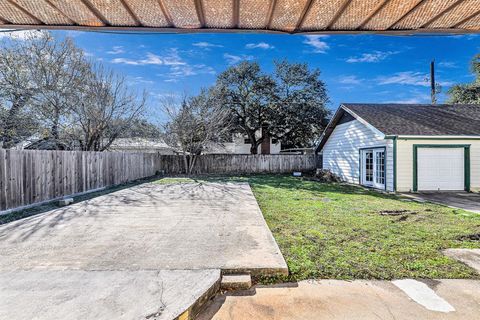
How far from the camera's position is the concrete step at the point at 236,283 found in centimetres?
272

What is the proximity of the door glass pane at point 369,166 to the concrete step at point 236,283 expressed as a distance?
10.2 m

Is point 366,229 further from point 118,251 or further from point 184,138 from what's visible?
point 184,138

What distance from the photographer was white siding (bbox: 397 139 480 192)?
9.66 meters

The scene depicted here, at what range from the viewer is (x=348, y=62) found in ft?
56.5

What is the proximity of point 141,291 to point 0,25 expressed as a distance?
2.32 meters

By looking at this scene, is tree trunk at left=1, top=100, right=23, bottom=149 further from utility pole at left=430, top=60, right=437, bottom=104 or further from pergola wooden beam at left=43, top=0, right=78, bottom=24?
utility pole at left=430, top=60, right=437, bottom=104

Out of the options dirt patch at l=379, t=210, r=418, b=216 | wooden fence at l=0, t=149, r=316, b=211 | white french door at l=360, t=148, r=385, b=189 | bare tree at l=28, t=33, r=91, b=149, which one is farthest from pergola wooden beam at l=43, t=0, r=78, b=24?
bare tree at l=28, t=33, r=91, b=149

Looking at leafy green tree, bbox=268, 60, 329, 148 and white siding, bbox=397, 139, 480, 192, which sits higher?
leafy green tree, bbox=268, 60, 329, 148

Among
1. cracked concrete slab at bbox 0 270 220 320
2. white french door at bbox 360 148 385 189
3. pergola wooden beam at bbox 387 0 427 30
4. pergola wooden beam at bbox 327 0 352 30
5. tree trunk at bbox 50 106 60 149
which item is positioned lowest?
cracked concrete slab at bbox 0 270 220 320

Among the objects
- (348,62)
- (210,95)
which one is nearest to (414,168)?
(348,62)

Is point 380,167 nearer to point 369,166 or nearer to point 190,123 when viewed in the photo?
point 369,166

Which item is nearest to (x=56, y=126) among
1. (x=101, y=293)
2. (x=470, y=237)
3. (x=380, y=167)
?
(x=101, y=293)

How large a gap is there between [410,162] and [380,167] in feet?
3.62

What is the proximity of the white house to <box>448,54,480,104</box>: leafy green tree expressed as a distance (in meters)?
12.7
